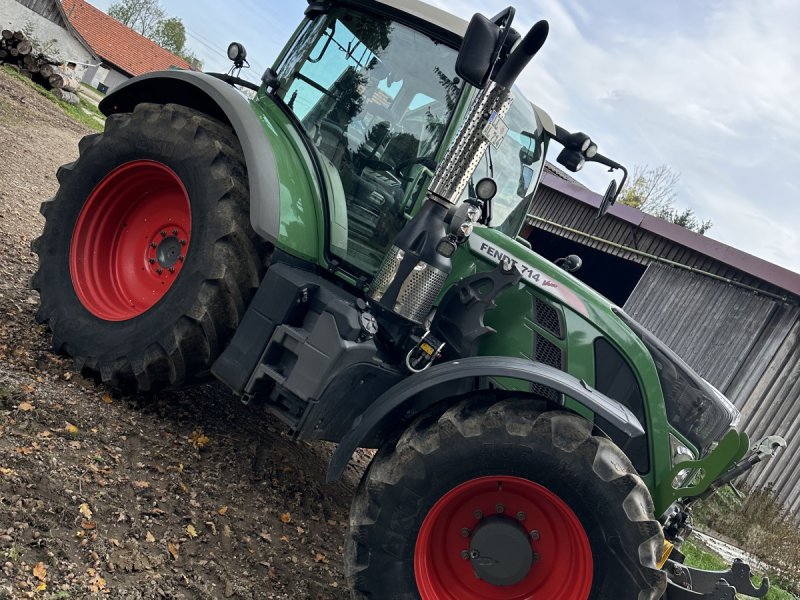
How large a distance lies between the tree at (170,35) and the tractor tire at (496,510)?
281 ft

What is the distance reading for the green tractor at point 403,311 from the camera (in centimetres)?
291

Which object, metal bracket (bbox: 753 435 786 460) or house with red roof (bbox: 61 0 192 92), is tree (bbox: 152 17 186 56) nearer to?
house with red roof (bbox: 61 0 192 92)

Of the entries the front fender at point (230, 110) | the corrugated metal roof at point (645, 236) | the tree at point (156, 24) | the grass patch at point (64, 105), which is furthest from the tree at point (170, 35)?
the front fender at point (230, 110)

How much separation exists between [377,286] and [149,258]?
5.19 ft

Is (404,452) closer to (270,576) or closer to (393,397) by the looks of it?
(393,397)

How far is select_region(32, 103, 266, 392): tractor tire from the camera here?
3.70 meters

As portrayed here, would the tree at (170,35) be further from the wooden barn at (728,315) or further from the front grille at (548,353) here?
the front grille at (548,353)

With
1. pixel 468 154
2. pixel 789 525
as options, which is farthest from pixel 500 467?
pixel 789 525

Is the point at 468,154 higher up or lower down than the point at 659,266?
lower down

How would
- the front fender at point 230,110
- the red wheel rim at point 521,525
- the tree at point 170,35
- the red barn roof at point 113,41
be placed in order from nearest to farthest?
1. the red wheel rim at point 521,525
2. the front fender at point 230,110
3. the red barn roof at point 113,41
4. the tree at point 170,35

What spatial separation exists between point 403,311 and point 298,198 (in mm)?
895

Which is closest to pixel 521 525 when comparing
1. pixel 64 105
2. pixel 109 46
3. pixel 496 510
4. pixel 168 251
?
pixel 496 510

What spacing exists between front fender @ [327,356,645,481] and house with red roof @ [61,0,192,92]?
5260 cm

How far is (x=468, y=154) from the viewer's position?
3314 mm
